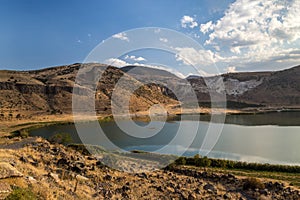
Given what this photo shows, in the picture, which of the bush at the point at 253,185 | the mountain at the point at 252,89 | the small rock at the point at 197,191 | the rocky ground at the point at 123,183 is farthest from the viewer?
the mountain at the point at 252,89

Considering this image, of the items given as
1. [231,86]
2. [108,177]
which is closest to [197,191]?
[108,177]

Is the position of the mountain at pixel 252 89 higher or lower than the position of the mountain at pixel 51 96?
higher

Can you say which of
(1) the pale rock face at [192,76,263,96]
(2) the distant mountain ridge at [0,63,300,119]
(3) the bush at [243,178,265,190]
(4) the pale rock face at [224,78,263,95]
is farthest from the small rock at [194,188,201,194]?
(4) the pale rock face at [224,78,263,95]

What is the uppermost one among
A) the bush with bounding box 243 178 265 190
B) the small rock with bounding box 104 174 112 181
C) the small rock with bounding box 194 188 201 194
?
the small rock with bounding box 104 174 112 181

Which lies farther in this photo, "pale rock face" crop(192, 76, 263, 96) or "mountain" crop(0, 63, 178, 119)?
"pale rock face" crop(192, 76, 263, 96)

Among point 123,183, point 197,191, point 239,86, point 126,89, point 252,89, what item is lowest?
point 197,191

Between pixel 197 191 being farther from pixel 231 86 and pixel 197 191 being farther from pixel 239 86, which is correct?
pixel 231 86

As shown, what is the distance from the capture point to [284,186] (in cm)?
1994

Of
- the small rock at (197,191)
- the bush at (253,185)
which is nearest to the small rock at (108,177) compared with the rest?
the small rock at (197,191)

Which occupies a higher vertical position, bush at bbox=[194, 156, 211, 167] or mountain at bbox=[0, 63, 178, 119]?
mountain at bbox=[0, 63, 178, 119]

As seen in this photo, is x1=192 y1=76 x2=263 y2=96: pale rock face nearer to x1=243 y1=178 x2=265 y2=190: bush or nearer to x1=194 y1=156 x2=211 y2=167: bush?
x1=194 y1=156 x2=211 y2=167: bush

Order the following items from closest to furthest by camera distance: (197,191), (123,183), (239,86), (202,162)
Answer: (197,191) < (123,183) < (202,162) < (239,86)

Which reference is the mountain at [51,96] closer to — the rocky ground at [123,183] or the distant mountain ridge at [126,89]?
the distant mountain ridge at [126,89]

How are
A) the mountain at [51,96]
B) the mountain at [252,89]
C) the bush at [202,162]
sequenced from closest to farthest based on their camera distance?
1. the bush at [202,162]
2. the mountain at [51,96]
3. the mountain at [252,89]
